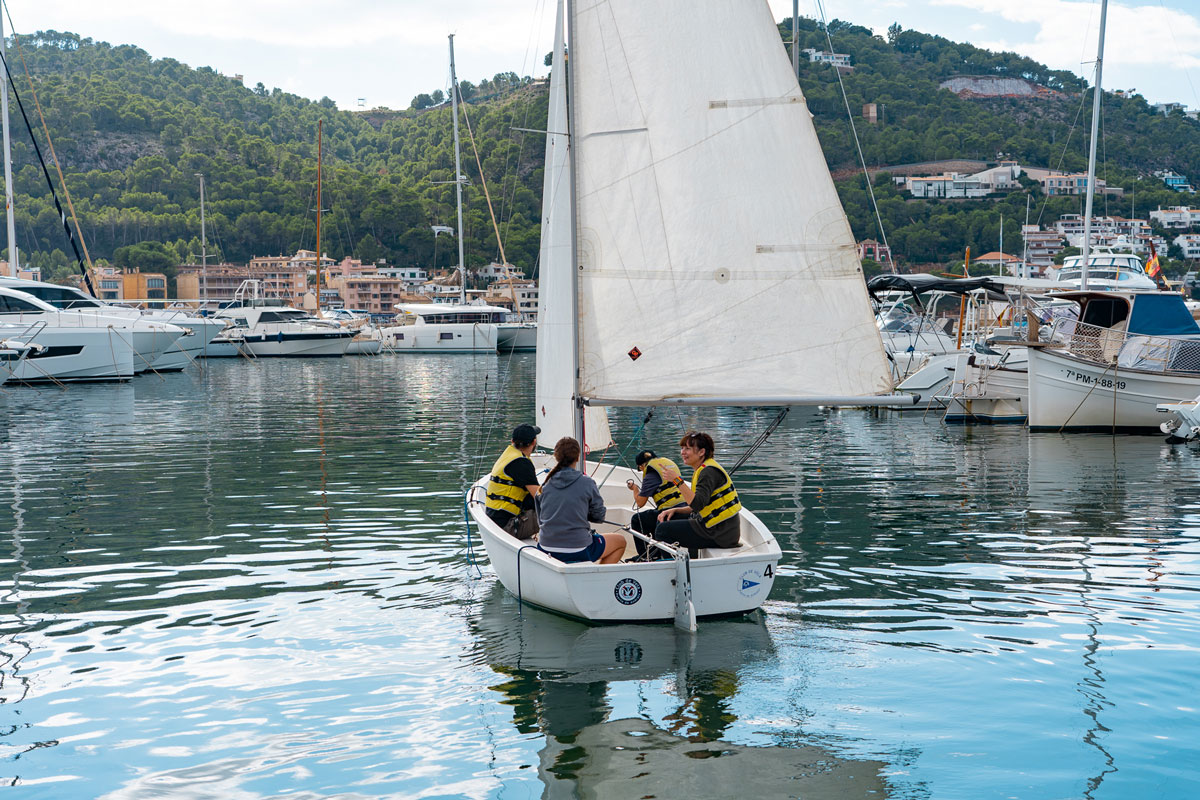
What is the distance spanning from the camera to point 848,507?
16406 millimetres

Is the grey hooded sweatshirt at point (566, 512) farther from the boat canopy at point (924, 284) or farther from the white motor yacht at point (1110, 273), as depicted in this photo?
the white motor yacht at point (1110, 273)

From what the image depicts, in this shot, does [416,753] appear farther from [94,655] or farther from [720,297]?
[720,297]

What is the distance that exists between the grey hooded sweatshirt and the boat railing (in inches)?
739

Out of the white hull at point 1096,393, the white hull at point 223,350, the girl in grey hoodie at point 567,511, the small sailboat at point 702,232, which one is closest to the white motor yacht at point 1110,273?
the white hull at point 1096,393

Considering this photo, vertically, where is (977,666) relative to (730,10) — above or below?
below

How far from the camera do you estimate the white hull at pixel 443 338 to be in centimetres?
7319

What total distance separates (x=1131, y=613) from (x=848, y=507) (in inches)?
251

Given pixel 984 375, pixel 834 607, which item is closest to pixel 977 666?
pixel 834 607

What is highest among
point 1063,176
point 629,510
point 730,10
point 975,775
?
point 1063,176

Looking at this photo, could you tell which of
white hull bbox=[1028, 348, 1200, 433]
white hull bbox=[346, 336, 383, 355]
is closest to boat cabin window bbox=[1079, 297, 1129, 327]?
white hull bbox=[1028, 348, 1200, 433]

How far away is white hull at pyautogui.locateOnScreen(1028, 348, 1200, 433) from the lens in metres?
24.5

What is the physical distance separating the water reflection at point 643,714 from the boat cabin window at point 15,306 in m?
37.0

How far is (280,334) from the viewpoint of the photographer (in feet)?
220

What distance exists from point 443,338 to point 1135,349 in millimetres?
54587
